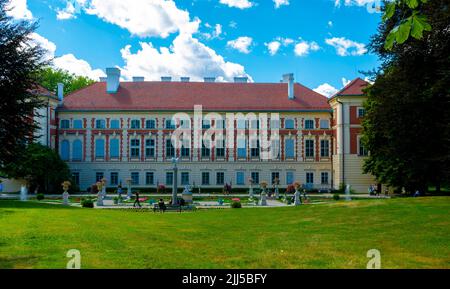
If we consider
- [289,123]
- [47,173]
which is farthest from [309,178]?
[47,173]

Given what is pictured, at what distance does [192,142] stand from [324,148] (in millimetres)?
14731

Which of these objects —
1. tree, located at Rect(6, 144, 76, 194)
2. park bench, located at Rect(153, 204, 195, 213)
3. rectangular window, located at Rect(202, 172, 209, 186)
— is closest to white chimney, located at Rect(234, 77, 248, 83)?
rectangular window, located at Rect(202, 172, 209, 186)

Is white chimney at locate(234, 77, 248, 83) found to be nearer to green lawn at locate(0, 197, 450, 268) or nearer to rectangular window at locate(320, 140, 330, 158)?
rectangular window at locate(320, 140, 330, 158)

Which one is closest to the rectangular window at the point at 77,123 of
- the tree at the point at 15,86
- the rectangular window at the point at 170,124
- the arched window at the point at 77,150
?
the arched window at the point at 77,150

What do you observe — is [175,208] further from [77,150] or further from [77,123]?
[77,123]

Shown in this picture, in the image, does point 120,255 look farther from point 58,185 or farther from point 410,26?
Answer: point 58,185

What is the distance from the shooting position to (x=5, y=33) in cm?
1372

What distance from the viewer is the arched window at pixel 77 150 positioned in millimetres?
53500

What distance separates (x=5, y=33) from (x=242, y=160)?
41417 mm

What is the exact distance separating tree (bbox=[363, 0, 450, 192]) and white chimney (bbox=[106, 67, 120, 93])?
3385 cm

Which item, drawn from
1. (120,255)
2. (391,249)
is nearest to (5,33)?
(120,255)
